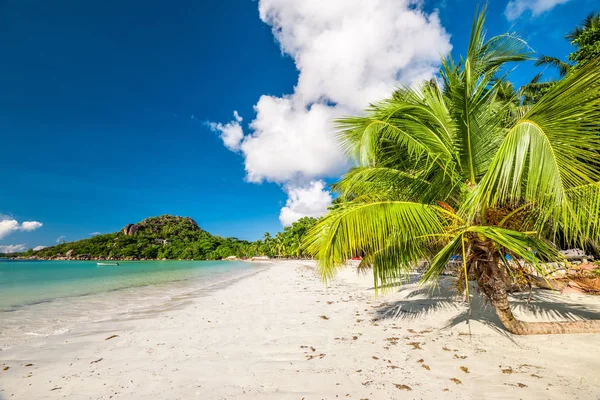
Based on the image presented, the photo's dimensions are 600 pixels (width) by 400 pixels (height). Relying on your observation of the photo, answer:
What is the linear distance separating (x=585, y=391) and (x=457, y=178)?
270cm

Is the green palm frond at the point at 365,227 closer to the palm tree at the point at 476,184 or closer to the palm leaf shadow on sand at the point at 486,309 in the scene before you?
the palm tree at the point at 476,184

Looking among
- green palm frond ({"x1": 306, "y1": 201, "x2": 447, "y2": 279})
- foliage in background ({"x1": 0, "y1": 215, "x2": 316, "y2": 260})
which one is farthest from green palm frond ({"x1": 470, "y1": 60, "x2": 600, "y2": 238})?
foliage in background ({"x1": 0, "y1": 215, "x2": 316, "y2": 260})

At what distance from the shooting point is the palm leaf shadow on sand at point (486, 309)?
5200 millimetres

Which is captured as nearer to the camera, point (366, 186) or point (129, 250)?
point (366, 186)

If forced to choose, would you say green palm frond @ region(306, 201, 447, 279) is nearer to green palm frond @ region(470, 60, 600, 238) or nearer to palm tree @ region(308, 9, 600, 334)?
palm tree @ region(308, 9, 600, 334)

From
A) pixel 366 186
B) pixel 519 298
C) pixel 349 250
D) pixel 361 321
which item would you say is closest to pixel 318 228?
pixel 349 250

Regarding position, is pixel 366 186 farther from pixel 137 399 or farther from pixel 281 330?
pixel 137 399

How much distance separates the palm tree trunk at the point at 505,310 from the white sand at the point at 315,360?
0.19 meters

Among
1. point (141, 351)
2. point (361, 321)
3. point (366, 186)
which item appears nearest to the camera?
point (141, 351)

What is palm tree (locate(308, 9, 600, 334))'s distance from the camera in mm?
2449

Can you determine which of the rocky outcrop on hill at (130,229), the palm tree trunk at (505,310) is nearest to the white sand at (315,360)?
the palm tree trunk at (505,310)

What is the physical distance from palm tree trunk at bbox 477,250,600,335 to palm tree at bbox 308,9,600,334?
14mm

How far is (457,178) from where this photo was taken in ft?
13.8

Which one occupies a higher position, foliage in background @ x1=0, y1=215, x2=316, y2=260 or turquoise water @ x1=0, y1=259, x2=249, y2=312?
foliage in background @ x1=0, y1=215, x2=316, y2=260
